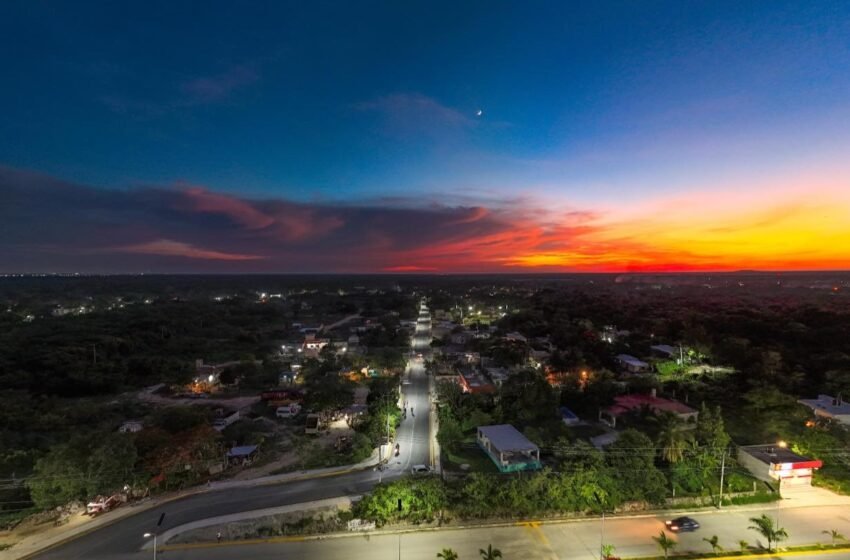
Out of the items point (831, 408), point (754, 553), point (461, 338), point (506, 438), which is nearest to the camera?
point (754, 553)

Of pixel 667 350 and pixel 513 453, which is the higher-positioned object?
pixel 667 350

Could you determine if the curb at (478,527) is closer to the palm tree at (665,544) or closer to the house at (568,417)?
the palm tree at (665,544)

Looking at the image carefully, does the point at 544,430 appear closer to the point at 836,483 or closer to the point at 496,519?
the point at 496,519

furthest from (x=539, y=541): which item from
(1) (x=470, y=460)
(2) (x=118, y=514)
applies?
(2) (x=118, y=514)

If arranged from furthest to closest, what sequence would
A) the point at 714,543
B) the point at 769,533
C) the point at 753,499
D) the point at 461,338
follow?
1. the point at 461,338
2. the point at 753,499
3. the point at 769,533
4. the point at 714,543

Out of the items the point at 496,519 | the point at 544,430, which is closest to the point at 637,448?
the point at 544,430

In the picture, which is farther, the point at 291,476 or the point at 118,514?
the point at 291,476

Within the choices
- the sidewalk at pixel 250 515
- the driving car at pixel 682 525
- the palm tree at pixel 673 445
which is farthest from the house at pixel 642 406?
the sidewalk at pixel 250 515

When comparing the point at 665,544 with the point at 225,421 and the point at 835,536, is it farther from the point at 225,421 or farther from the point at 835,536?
the point at 225,421
